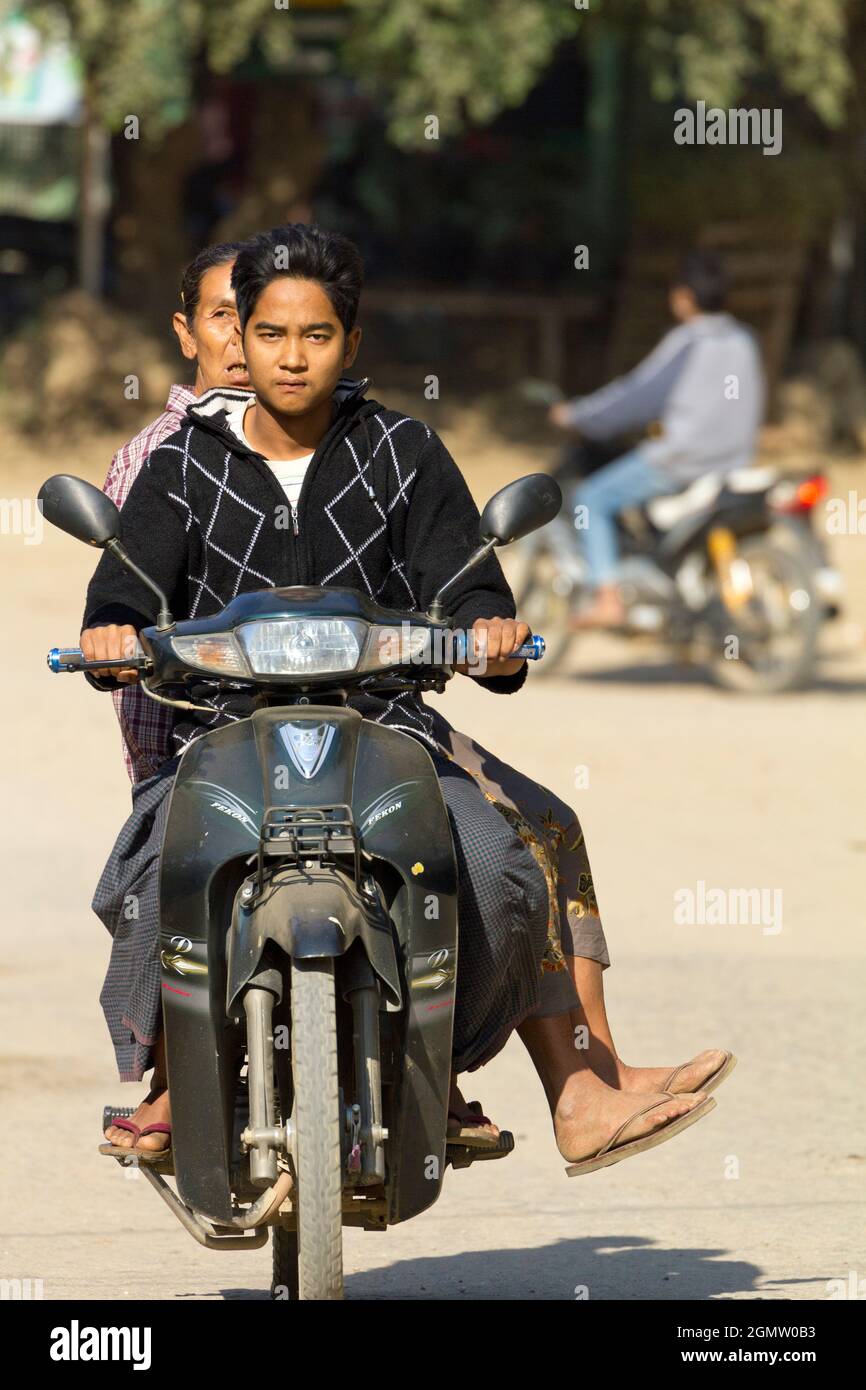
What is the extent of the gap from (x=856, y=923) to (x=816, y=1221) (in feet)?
10.4

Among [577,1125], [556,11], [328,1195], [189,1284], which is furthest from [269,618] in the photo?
[556,11]

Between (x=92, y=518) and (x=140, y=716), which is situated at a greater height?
(x=92, y=518)

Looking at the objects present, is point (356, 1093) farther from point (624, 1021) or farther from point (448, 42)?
point (448, 42)

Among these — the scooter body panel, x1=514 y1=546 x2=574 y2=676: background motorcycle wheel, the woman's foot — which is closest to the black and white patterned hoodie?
the scooter body panel

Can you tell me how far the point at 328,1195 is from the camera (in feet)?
11.3

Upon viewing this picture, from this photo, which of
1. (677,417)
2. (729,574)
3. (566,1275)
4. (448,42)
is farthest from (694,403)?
(566,1275)

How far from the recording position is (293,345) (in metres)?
3.88

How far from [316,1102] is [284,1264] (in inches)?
39.4

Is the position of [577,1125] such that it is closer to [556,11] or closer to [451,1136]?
[451,1136]

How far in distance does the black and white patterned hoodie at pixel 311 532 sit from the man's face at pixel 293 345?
0.10 metres

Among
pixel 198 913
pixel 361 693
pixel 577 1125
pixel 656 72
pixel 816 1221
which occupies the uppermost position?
pixel 656 72

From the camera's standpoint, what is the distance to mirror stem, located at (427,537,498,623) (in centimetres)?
370

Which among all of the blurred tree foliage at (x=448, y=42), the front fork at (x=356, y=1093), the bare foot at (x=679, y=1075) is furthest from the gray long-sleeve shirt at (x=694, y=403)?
the front fork at (x=356, y=1093)

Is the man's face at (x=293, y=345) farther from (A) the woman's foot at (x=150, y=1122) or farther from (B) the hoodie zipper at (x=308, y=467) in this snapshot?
(A) the woman's foot at (x=150, y=1122)
